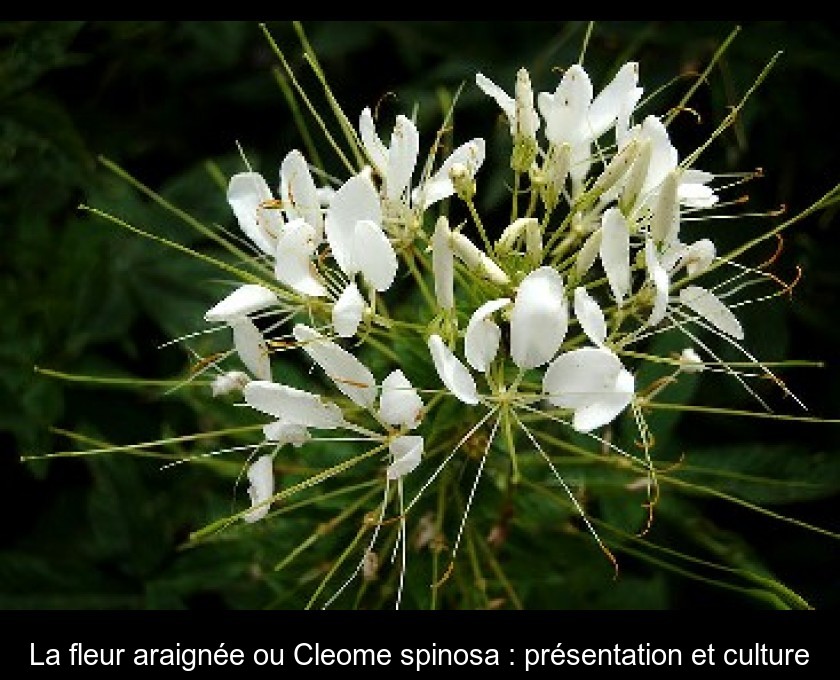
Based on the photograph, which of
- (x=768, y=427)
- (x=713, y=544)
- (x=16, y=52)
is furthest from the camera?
(x=768, y=427)

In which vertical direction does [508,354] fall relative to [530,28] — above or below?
below

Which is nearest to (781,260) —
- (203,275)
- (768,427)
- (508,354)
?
(768,427)

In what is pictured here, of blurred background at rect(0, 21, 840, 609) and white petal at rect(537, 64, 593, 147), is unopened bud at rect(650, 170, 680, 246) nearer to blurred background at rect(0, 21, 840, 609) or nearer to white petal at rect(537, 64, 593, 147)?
white petal at rect(537, 64, 593, 147)

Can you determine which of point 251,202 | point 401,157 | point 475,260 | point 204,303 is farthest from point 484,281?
point 204,303

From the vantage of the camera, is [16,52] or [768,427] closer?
[16,52]

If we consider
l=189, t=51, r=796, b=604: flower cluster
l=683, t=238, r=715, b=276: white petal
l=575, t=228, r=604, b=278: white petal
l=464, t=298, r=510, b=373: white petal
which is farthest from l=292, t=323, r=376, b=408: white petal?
l=683, t=238, r=715, b=276: white petal

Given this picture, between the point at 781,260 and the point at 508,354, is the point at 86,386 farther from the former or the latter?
the point at 781,260

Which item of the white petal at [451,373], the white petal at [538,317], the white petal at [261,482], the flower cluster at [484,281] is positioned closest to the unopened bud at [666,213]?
the flower cluster at [484,281]

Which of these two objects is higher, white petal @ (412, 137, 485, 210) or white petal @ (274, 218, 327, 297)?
white petal @ (412, 137, 485, 210)
